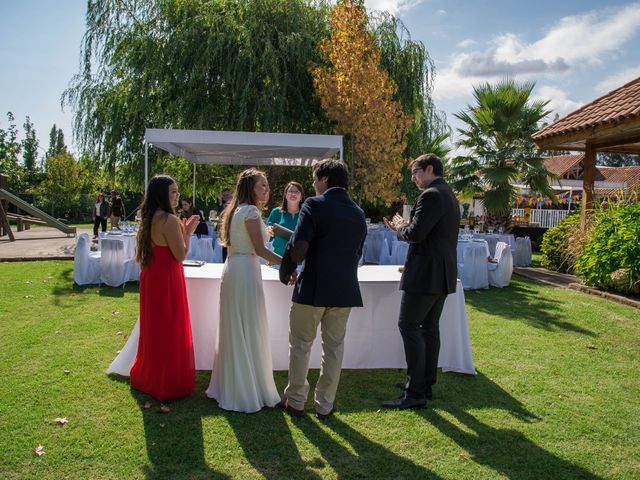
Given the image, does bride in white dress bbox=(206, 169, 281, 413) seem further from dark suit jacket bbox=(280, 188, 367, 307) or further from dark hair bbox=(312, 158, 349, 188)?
dark hair bbox=(312, 158, 349, 188)

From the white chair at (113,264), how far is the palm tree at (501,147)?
9.19m

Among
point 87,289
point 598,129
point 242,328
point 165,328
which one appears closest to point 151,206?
point 165,328

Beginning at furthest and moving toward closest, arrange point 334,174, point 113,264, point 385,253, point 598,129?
point 385,253 < point 598,129 < point 113,264 < point 334,174

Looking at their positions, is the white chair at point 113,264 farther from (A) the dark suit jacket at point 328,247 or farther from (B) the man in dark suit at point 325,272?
(A) the dark suit jacket at point 328,247

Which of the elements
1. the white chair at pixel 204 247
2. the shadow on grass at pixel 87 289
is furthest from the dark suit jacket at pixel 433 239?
the white chair at pixel 204 247

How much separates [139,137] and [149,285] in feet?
38.4

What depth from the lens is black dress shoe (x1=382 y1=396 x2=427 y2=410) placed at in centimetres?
392

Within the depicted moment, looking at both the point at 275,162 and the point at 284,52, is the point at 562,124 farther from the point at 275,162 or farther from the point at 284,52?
the point at 275,162

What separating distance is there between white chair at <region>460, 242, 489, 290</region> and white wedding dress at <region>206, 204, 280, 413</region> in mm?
6457

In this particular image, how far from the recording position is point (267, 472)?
116 inches

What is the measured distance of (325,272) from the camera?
3387 mm

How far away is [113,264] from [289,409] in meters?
6.17

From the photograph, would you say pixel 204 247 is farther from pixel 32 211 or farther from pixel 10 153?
pixel 10 153

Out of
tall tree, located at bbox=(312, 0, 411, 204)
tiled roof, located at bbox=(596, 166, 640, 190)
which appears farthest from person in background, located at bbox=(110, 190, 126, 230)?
tiled roof, located at bbox=(596, 166, 640, 190)
